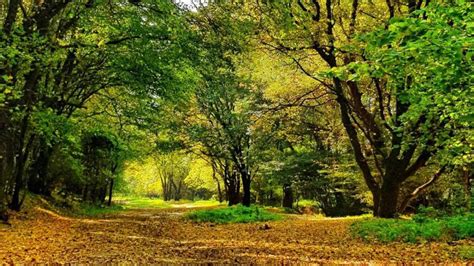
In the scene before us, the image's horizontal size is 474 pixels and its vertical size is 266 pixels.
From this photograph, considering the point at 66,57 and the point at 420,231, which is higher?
the point at 66,57

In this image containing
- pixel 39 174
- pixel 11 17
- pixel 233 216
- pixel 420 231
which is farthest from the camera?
pixel 39 174

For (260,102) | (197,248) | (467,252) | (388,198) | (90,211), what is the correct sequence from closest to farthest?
1. (467,252)
2. (197,248)
3. (388,198)
4. (260,102)
5. (90,211)

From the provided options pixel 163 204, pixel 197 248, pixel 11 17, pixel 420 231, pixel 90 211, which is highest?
pixel 11 17

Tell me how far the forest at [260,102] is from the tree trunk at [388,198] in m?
0.04

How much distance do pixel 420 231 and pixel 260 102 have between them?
45.2 feet

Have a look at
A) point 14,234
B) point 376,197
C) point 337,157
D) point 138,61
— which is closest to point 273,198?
point 337,157

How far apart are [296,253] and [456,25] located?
215 inches

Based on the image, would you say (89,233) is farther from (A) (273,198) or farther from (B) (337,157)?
(A) (273,198)

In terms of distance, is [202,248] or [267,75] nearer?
[202,248]

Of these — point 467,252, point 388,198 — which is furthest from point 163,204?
point 467,252

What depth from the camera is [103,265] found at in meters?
6.47

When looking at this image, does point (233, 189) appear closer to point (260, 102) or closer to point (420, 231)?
point (260, 102)

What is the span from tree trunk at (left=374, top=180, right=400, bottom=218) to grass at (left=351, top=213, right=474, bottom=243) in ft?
6.61

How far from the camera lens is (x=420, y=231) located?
35.6ft
